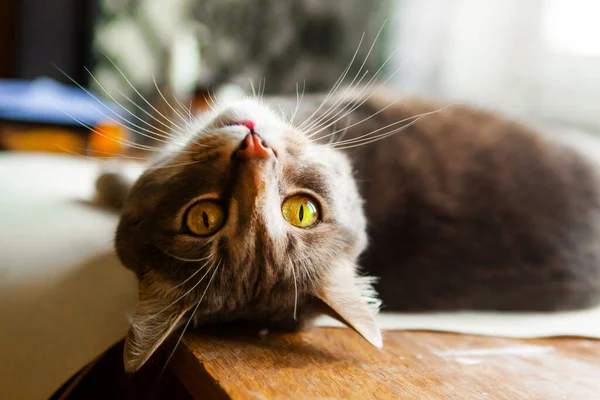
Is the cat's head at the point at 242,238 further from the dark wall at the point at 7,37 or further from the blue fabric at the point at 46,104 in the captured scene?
the dark wall at the point at 7,37

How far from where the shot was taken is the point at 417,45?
2.68 meters

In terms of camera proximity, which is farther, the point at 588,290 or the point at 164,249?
the point at 588,290

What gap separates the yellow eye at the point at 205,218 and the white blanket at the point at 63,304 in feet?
0.60

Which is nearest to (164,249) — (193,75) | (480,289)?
(480,289)

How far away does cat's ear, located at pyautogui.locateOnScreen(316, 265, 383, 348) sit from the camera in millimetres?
836

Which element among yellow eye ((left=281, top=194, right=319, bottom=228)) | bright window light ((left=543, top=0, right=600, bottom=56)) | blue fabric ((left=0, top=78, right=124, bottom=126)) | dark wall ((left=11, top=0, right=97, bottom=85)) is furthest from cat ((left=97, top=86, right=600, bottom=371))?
dark wall ((left=11, top=0, right=97, bottom=85))

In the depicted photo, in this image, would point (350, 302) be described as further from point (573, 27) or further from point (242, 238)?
point (573, 27)

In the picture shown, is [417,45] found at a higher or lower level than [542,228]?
higher

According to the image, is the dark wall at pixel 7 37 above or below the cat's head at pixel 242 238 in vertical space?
above

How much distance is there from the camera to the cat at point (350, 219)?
2.82 ft

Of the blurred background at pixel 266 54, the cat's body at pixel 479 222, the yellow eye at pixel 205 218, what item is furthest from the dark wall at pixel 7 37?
the yellow eye at pixel 205 218

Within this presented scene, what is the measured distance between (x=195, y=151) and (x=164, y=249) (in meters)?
0.17

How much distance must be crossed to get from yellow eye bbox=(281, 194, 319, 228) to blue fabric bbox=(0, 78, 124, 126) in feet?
5.11

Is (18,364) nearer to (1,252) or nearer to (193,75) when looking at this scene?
(1,252)
